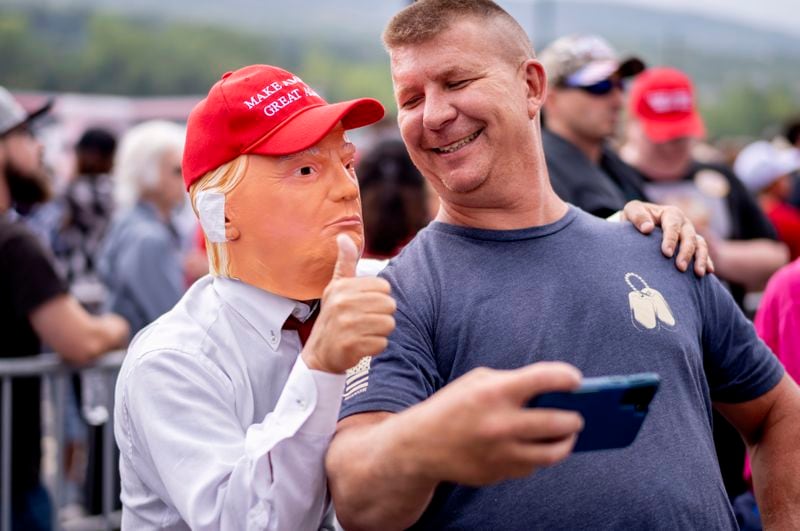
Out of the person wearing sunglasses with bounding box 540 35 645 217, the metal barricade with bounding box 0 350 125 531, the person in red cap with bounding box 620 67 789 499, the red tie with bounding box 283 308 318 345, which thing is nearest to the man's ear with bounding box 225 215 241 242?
the red tie with bounding box 283 308 318 345

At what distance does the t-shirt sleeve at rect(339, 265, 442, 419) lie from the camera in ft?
6.42

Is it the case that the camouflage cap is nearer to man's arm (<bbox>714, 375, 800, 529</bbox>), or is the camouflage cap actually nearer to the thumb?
man's arm (<bbox>714, 375, 800, 529</bbox>)

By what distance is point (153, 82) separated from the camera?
52.7 ft

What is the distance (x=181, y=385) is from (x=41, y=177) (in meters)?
2.64

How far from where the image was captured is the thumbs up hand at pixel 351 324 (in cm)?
175

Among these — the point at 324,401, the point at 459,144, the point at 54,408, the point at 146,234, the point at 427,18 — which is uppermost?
the point at 427,18

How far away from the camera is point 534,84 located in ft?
8.22

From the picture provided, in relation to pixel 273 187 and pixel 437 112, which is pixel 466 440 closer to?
pixel 273 187

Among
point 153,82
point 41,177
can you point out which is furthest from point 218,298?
point 153,82

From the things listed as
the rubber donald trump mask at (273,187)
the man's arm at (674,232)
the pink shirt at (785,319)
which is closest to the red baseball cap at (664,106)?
the pink shirt at (785,319)

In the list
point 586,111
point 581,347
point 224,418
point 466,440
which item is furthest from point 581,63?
point 466,440

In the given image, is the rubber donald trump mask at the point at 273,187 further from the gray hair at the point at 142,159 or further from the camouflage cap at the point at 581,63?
→ the gray hair at the point at 142,159

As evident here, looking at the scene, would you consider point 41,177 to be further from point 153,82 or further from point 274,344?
point 153,82

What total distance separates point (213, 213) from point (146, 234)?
321cm
